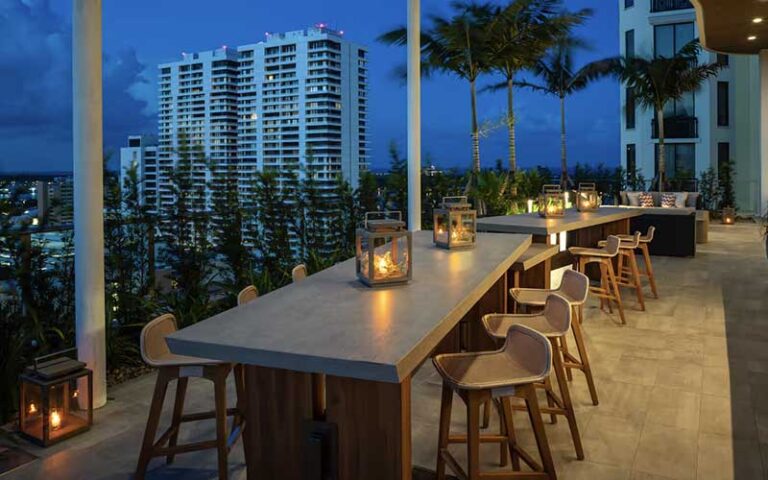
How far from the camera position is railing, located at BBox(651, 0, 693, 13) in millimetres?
17719

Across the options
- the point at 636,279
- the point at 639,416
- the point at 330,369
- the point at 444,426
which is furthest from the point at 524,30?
the point at 330,369

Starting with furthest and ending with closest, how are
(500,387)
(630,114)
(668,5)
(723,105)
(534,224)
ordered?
(630,114), (668,5), (723,105), (534,224), (500,387)

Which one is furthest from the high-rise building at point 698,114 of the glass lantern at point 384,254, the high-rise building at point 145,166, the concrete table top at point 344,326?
the concrete table top at point 344,326

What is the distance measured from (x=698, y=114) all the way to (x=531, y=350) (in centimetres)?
1857

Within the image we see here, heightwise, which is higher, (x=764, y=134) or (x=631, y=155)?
(x=631, y=155)

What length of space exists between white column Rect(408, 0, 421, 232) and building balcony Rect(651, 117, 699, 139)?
14300 mm

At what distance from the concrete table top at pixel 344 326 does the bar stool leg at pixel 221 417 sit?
0.37m

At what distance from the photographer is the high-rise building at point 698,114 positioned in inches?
680

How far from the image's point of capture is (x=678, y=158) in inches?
733

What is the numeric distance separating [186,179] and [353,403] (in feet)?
12.1

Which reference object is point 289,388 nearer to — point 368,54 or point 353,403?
point 353,403

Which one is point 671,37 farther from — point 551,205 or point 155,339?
point 155,339

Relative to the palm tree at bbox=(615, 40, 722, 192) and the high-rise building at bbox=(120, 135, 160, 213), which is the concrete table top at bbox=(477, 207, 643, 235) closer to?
the high-rise building at bbox=(120, 135, 160, 213)

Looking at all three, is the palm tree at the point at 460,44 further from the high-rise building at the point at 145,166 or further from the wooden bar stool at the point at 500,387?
the wooden bar stool at the point at 500,387
